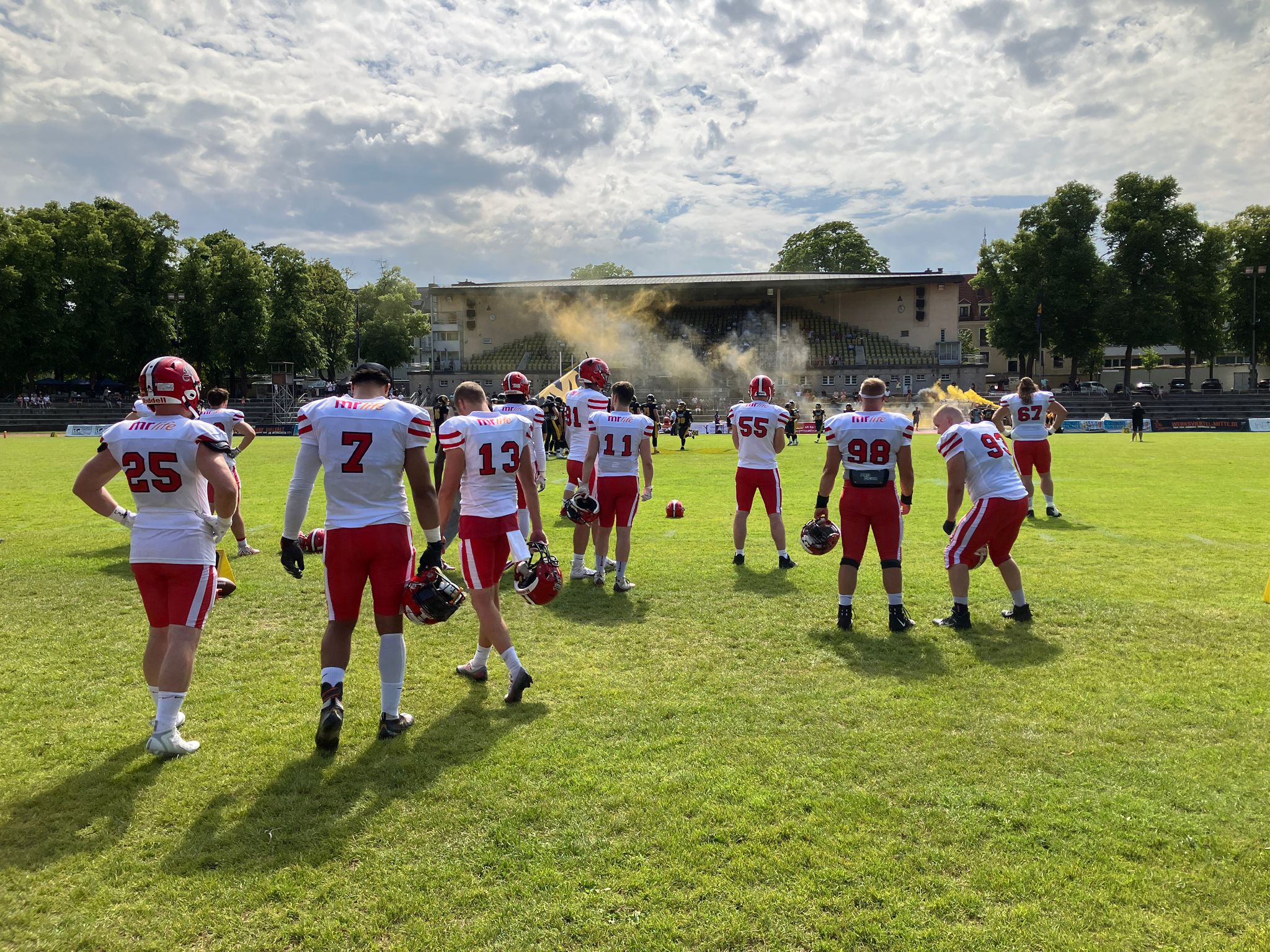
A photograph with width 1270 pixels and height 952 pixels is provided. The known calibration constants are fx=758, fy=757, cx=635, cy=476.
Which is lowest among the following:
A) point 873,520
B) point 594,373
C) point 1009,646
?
point 1009,646

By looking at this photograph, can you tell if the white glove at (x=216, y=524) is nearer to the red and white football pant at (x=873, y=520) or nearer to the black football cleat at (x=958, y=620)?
the red and white football pant at (x=873, y=520)

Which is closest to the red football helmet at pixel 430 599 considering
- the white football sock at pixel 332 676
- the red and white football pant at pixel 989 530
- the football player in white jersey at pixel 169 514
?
the white football sock at pixel 332 676

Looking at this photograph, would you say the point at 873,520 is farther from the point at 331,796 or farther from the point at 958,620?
the point at 331,796

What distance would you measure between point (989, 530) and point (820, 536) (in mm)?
1542

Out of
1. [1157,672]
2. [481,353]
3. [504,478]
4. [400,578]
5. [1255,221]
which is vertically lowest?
[1157,672]

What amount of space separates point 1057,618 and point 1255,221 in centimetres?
7074

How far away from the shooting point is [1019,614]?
7.39 meters

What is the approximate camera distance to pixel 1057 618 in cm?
740

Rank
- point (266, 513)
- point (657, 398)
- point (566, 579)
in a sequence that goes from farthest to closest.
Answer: point (657, 398)
point (266, 513)
point (566, 579)

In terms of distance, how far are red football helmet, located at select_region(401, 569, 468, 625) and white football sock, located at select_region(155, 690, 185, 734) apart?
1.54 meters

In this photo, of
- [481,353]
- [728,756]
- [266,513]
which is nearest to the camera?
[728,756]

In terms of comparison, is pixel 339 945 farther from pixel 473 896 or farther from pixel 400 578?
pixel 400 578

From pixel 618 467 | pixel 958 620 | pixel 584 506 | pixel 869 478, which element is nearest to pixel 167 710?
pixel 584 506

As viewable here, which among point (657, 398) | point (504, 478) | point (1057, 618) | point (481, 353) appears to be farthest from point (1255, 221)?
point (504, 478)
